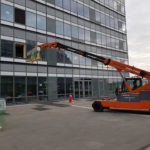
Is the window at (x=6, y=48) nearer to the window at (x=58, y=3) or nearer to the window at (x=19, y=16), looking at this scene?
the window at (x=19, y=16)

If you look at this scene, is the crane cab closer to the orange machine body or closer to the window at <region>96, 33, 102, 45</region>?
the orange machine body

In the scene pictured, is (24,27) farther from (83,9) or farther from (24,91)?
(83,9)

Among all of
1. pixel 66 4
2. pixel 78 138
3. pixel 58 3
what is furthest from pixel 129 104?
pixel 66 4

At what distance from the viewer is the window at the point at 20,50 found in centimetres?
2068

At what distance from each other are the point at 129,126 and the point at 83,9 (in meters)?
25.7

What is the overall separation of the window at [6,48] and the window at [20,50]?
2.95 ft

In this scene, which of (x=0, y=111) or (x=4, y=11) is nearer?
(x=0, y=111)

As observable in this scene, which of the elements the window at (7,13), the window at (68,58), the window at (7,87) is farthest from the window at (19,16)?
the window at (68,58)

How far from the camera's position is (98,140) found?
6.38 meters

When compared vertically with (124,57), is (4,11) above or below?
above

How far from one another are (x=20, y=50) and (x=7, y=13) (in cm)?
477

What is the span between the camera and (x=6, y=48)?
1945 cm

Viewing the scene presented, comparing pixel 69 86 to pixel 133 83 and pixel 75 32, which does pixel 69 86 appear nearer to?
pixel 75 32

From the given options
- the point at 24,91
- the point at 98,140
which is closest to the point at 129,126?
the point at 98,140
